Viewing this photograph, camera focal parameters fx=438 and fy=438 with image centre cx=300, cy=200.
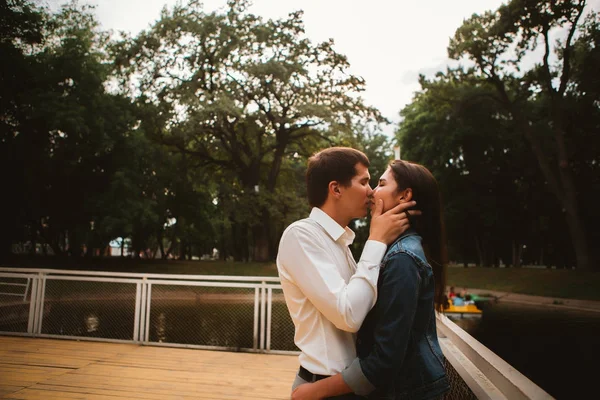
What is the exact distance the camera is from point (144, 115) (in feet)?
79.9

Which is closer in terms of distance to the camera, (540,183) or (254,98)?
(254,98)

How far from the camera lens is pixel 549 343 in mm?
11352

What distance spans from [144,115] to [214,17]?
666 cm

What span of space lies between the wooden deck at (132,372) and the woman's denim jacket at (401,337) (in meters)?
3.24

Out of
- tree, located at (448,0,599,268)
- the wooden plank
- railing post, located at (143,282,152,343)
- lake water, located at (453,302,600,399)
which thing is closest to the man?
the wooden plank

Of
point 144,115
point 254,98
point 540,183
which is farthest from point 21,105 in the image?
point 540,183

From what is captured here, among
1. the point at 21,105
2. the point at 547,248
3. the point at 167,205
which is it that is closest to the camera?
the point at 21,105

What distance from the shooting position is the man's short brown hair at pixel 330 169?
176 centimetres

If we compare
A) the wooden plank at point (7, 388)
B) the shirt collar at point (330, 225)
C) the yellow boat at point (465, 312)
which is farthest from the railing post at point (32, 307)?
the yellow boat at point (465, 312)

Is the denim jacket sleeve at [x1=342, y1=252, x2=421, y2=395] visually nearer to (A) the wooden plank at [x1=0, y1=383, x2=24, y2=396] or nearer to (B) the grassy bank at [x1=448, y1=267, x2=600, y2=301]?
(A) the wooden plank at [x1=0, y1=383, x2=24, y2=396]

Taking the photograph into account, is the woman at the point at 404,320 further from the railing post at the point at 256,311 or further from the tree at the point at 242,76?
the tree at the point at 242,76

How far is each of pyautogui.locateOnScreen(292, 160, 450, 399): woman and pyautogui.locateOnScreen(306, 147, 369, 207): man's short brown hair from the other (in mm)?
132

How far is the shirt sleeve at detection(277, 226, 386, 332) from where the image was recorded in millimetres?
1423

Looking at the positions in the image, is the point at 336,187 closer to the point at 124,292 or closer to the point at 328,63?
the point at 124,292
